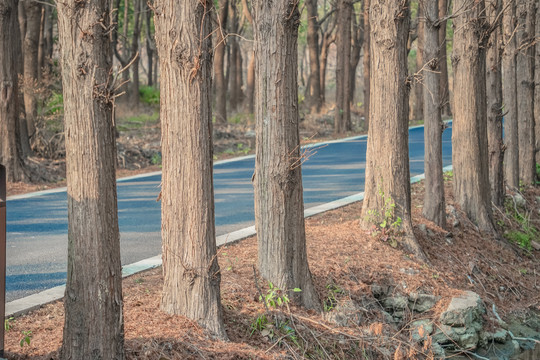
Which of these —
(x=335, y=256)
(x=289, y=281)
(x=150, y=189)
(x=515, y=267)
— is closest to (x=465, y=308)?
(x=335, y=256)

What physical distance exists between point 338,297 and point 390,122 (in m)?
2.97

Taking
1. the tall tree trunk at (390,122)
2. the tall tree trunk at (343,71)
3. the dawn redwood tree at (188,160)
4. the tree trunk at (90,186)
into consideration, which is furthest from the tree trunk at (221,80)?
the tree trunk at (90,186)

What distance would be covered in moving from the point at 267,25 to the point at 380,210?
359 cm

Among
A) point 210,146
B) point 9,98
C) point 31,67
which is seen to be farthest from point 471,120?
point 31,67

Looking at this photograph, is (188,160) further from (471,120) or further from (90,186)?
(471,120)

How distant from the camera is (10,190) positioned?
14.9 meters

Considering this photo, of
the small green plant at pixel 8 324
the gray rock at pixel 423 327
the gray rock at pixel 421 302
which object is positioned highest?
the small green plant at pixel 8 324

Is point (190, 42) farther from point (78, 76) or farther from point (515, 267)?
point (515, 267)

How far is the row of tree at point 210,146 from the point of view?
5.07 m

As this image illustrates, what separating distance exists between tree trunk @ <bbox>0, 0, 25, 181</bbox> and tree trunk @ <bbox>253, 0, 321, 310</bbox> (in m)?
9.67

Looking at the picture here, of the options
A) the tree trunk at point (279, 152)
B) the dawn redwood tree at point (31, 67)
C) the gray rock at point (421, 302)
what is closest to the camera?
the tree trunk at point (279, 152)

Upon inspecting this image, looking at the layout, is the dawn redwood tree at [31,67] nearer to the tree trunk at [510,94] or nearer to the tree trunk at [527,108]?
the tree trunk at [510,94]

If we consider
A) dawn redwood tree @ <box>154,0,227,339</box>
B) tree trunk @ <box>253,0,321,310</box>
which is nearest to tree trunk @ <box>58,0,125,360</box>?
dawn redwood tree @ <box>154,0,227,339</box>

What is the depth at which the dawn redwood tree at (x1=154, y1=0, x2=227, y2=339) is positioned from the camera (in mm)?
6023
